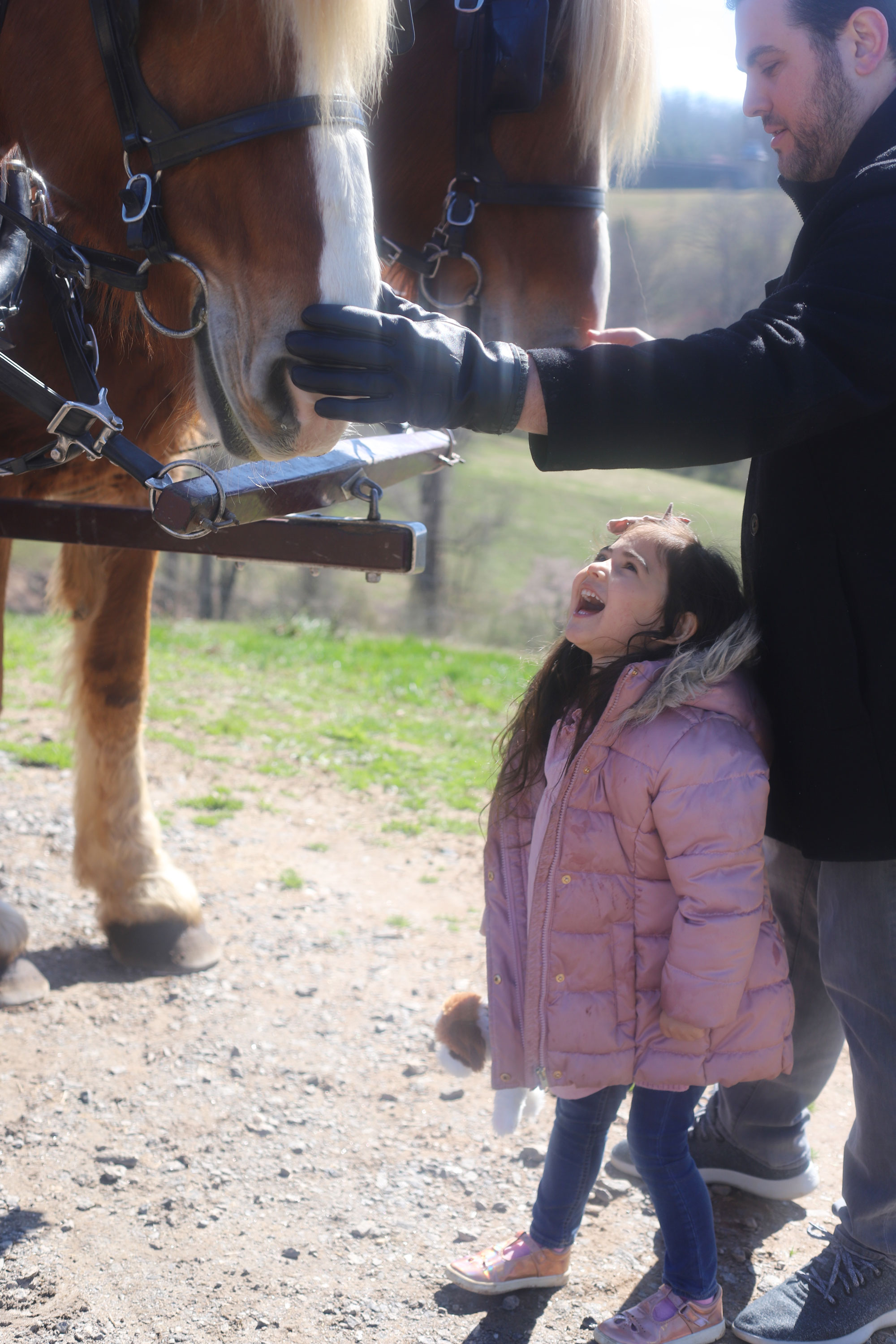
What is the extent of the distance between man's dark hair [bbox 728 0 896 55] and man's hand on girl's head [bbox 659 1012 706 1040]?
4.48ft

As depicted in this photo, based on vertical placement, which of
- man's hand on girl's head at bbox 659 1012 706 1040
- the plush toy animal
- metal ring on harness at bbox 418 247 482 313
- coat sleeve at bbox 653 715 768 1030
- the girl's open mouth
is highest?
metal ring on harness at bbox 418 247 482 313

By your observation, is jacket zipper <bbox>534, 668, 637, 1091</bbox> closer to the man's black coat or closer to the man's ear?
the man's black coat

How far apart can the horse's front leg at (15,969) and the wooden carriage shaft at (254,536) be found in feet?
2.28

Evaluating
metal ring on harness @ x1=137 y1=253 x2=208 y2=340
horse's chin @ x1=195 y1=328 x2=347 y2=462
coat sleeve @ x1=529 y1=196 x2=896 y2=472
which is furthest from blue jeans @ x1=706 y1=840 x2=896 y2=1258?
metal ring on harness @ x1=137 y1=253 x2=208 y2=340

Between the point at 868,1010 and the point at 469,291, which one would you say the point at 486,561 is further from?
the point at 868,1010

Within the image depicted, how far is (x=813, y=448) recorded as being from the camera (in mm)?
1479

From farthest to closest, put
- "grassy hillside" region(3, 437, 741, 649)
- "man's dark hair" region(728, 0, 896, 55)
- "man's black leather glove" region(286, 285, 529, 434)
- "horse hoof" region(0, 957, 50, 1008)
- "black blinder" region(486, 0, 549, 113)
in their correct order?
"grassy hillside" region(3, 437, 741, 649), "horse hoof" region(0, 957, 50, 1008), "black blinder" region(486, 0, 549, 113), "man's dark hair" region(728, 0, 896, 55), "man's black leather glove" region(286, 285, 529, 434)

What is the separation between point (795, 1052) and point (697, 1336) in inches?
20.5

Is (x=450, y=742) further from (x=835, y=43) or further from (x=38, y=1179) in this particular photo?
(x=835, y=43)

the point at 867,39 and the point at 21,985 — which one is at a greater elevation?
the point at 867,39

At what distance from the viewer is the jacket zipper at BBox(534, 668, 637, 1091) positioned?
1.57m

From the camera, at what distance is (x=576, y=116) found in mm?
2320

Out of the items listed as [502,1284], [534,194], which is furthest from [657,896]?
[534,194]

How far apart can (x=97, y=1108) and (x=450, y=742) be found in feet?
9.67
